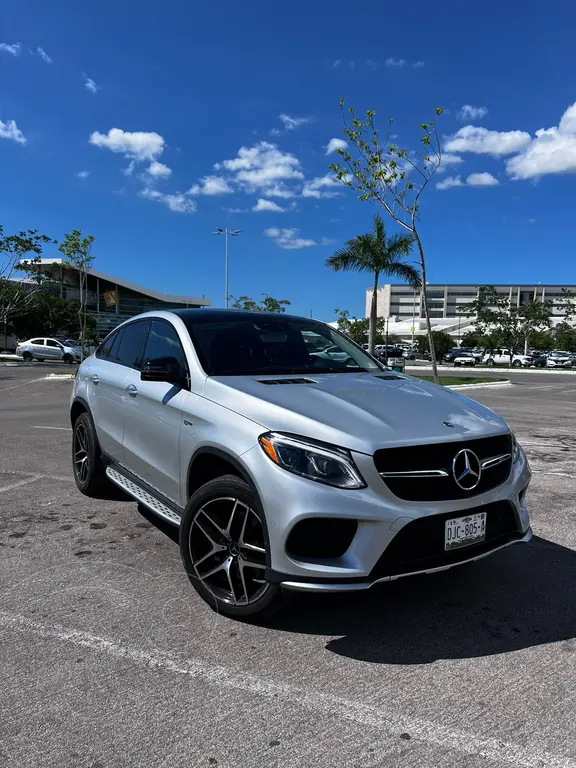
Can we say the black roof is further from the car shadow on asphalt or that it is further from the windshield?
the car shadow on asphalt

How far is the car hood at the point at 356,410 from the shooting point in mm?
2826

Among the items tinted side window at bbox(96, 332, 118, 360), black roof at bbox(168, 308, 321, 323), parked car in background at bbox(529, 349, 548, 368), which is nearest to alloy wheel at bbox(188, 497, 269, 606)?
black roof at bbox(168, 308, 321, 323)

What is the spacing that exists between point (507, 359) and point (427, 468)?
198ft

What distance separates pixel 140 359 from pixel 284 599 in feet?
7.77

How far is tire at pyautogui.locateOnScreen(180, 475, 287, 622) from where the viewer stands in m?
2.95

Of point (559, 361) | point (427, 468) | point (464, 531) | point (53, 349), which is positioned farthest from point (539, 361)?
point (427, 468)

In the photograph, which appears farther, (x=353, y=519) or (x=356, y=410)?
(x=356, y=410)

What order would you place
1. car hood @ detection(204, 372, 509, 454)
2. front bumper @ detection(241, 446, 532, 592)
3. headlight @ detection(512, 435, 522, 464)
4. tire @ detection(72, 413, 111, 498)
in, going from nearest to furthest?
front bumper @ detection(241, 446, 532, 592) → car hood @ detection(204, 372, 509, 454) → headlight @ detection(512, 435, 522, 464) → tire @ detection(72, 413, 111, 498)

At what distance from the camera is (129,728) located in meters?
2.29

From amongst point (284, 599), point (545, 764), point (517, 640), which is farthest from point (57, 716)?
point (517, 640)

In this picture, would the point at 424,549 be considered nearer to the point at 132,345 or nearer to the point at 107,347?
the point at 132,345

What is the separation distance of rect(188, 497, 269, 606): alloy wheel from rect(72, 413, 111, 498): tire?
2232 mm

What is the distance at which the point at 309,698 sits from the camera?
8.23 ft

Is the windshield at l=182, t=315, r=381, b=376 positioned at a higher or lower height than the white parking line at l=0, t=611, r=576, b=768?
higher
